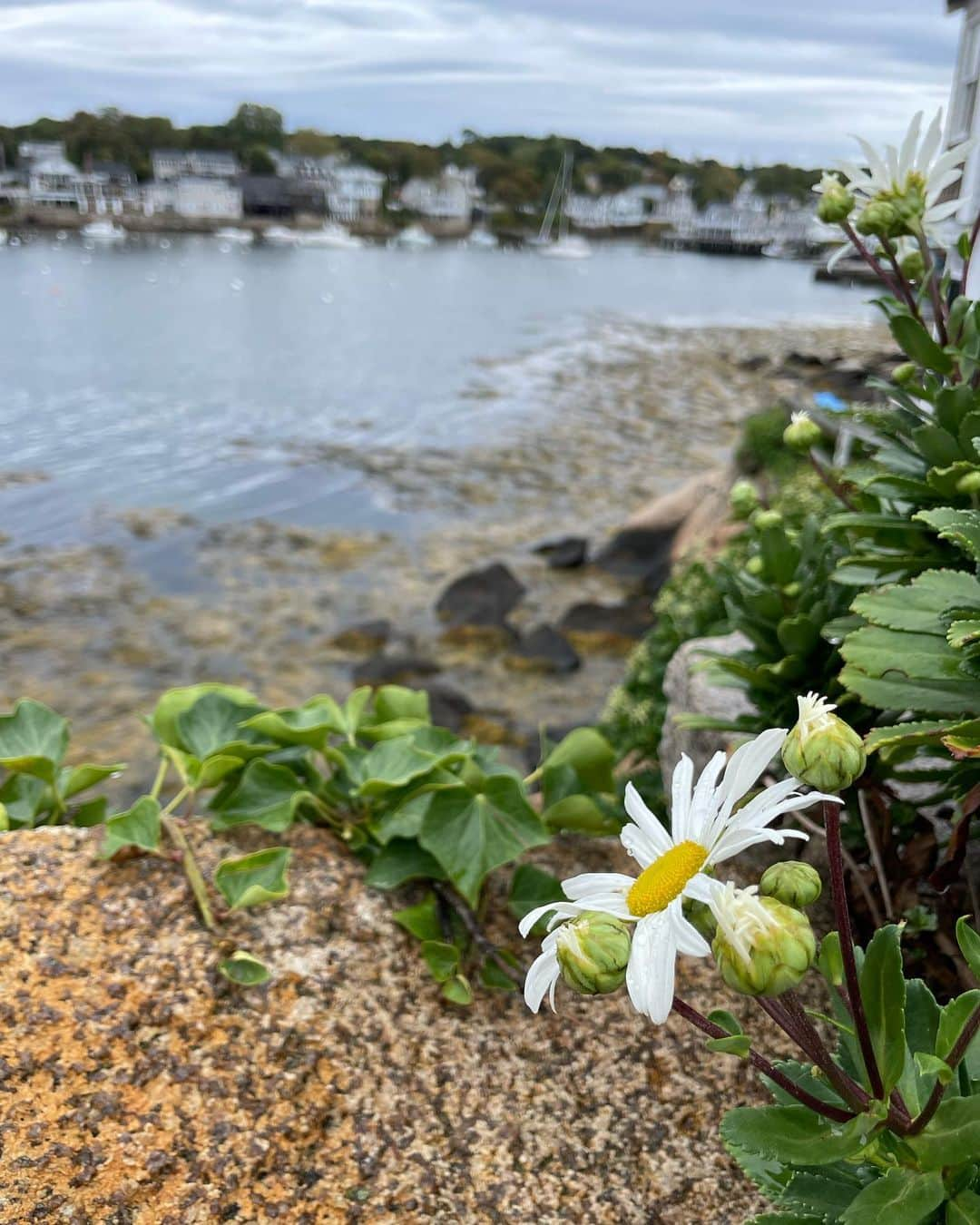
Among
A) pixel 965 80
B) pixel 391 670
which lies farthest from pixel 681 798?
pixel 965 80

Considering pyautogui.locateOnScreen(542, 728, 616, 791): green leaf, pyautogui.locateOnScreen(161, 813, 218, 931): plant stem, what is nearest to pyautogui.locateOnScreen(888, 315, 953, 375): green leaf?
pyautogui.locateOnScreen(542, 728, 616, 791): green leaf

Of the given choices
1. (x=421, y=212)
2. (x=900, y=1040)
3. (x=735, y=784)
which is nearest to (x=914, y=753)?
(x=900, y=1040)

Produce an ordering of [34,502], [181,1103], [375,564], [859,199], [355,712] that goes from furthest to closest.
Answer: [34,502] < [375,564] < [355,712] < [859,199] < [181,1103]

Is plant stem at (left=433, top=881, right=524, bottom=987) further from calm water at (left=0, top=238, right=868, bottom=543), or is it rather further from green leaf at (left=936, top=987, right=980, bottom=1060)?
calm water at (left=0, top=238, right=868, bottom=543)

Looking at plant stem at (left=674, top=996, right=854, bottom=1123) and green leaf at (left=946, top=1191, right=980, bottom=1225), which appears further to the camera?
green leaf at (left=946, top=1191, right=980, bottom=1225)

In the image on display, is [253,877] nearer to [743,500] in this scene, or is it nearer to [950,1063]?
[950,1063]

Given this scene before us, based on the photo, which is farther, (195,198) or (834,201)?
(195,198)

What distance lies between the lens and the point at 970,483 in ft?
7.10

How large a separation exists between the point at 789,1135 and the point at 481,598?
968 centimetres

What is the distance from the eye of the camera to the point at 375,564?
12773 mm

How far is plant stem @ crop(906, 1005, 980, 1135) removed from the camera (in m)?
1.12

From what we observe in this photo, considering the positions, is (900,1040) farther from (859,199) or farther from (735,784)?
(859,199)

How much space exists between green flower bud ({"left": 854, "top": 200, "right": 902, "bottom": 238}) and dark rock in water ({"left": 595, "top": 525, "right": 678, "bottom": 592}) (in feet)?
32.3

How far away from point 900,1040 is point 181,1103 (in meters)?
1.28
